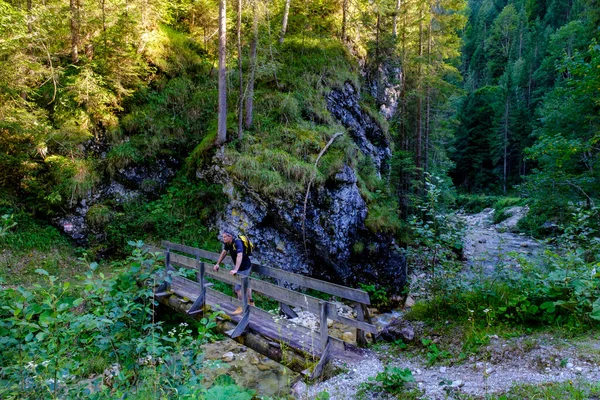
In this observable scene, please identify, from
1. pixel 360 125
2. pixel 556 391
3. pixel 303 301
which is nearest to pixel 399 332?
pixel 303 301

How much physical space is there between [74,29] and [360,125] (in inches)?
496

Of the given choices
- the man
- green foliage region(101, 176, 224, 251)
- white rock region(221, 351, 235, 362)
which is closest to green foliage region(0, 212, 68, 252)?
green foliage region(101, 176, 224, 251)

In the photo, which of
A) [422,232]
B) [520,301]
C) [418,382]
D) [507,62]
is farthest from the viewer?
[507,62]

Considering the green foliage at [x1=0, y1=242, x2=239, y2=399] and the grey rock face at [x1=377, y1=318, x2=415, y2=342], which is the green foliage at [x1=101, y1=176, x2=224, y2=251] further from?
the green foliage at [x1=0, y1=242, x2=239, y2=399]

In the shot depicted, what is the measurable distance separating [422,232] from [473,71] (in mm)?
62923

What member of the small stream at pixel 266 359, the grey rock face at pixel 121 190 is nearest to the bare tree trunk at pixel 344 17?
the grey rock face at pixel 121 190

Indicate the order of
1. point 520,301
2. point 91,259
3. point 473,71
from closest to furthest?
point 520,301 → point 91,259 → point 473,71

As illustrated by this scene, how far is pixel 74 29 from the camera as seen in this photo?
39.5 ft

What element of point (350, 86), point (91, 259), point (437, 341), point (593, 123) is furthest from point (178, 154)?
point (593, 123)

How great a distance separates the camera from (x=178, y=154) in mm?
13008

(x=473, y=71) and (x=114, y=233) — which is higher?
(x=473, y=71)

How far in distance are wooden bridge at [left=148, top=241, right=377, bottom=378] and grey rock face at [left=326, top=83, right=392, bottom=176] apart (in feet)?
32.2

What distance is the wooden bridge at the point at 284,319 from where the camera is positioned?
4.69 meters

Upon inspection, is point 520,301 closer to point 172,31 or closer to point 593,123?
point 593,123
